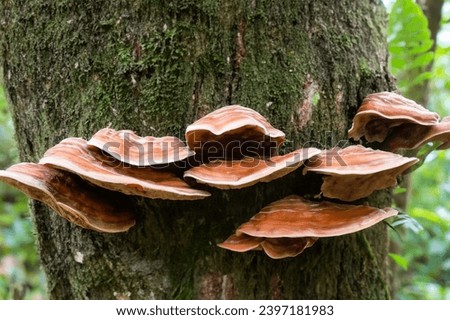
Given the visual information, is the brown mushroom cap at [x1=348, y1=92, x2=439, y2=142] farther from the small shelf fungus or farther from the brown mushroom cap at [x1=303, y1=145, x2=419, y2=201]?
the small shelf fungus

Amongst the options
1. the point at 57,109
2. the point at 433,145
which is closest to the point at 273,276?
the point at 433,145

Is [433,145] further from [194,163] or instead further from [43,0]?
[43,0]

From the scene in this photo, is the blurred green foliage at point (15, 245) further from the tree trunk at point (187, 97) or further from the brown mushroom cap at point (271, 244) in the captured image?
the brown mushroom cap at point (271, 244)

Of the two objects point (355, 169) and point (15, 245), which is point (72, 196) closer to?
point (355, 169)

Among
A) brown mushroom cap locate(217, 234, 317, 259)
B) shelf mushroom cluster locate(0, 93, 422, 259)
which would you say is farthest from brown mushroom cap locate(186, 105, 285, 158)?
brown mushroom cap locate(217, 234, 317, 259)

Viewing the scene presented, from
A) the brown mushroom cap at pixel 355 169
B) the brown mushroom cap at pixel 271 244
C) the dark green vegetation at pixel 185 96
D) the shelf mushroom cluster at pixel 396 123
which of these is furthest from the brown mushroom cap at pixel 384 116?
the brown mushroom cap at pixel 271 244
